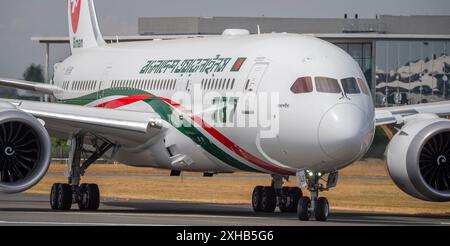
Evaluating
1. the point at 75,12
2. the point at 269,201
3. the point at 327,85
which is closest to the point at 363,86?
the point at 327,85

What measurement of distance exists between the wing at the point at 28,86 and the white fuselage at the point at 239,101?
4090 mm

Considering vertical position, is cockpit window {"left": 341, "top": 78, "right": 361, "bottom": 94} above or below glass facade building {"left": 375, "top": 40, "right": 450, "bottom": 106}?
above

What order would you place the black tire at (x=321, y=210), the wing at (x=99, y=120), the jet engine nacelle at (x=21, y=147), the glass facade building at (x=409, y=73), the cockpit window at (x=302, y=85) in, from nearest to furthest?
the black tire at (x=321, y=210) < the cockpit window at (x=302, y=85) < the jet engine nacelle at (x=21, y=147) < the wing at (x=99, y=120) < the glass facade building at (x=409, y=73)

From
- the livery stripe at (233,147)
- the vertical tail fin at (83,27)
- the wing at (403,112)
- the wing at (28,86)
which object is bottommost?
the livery stripe at (233,147)

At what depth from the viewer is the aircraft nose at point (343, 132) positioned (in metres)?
27.8

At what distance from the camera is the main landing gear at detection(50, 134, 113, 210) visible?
117ft

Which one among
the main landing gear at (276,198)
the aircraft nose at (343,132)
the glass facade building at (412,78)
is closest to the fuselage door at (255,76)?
the aircraft nose at (343,132)

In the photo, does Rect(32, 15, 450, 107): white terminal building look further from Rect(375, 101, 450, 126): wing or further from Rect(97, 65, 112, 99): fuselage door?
Rect(375, 101, 450, 126): wing

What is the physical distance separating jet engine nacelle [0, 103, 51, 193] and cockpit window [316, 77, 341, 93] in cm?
696

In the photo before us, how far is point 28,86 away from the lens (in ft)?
141

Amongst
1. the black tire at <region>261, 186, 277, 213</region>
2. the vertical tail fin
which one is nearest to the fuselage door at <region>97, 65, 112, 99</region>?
the vertical tail fin

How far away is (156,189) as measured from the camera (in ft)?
167

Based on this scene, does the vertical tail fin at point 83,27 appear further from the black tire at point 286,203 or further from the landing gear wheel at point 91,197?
the black tire at point 286,203

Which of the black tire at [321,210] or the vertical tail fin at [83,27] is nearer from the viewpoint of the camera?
the black tire at [321,210]
